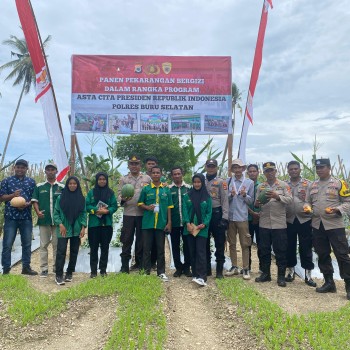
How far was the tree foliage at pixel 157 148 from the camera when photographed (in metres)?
22.7

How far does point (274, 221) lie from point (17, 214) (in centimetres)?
431

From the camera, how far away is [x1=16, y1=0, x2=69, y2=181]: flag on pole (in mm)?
7156

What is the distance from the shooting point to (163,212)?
575 centimetres

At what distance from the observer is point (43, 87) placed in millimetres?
7453

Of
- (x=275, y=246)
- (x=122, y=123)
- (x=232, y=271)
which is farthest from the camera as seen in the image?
(x=122, y=123)

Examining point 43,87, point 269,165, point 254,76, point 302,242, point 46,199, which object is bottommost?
point 302,242

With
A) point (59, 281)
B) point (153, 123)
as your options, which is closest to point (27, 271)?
point (59, 281)

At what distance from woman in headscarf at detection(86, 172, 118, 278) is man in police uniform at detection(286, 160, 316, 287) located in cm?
302

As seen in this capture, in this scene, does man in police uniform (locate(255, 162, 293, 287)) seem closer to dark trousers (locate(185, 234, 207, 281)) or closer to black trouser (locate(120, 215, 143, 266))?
dark trousers (locate(185, 234, 207, 281))

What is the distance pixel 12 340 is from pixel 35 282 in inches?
76.2

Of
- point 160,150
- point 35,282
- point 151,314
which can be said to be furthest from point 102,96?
point 160,150

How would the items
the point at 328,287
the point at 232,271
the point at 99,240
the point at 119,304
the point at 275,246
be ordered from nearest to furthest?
1. the point at 119,304
2. the point at 328,287
3. the point at 275,246
4. the point at 99,240
5. the point at 232,271

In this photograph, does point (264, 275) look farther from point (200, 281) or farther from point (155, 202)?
point (155, 202)

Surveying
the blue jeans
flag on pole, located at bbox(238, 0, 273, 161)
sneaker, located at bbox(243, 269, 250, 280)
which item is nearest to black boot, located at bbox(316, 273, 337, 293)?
sneaker, located at bbox(243, 269, 250, 280)
